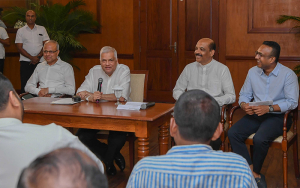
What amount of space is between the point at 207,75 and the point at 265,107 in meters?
0.95

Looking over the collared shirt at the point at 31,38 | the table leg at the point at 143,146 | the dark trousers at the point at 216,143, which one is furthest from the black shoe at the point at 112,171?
the collared shirt at the point at 31,38

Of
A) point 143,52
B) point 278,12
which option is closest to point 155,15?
point 143,52

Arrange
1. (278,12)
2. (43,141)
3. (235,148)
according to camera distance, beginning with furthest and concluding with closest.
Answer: (278,12), (235,148), (43,141)

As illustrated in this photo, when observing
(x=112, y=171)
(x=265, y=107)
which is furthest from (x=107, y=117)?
(x=265, y=107)

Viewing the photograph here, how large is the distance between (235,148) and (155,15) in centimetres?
452

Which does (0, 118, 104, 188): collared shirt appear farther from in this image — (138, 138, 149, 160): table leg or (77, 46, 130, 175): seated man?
(77, 46, 130, 175): seated man

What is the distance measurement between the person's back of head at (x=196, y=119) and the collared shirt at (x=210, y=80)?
2303mm

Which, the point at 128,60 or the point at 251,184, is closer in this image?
the point at 251,184

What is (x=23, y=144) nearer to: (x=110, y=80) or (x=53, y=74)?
(x=110, y=80)

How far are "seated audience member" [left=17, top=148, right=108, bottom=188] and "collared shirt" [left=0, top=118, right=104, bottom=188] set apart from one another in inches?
25.4

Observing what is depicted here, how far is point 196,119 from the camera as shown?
1.37 metres

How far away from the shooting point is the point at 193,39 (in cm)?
696

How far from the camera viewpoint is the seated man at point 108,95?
333cm

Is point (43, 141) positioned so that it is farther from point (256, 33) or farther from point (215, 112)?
point (256, 33)
